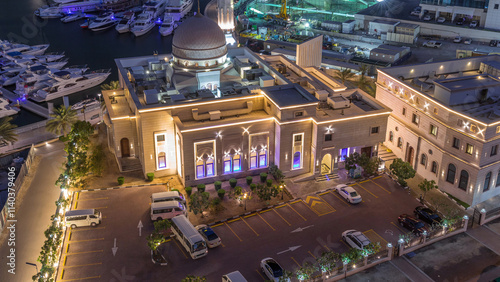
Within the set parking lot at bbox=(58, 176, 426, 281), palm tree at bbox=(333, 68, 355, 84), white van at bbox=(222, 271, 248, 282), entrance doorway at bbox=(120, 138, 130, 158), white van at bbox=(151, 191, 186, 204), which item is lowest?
parking lot at bbox=(58, 176, 426, 281)

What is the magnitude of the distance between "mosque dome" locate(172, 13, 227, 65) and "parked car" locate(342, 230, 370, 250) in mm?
32857

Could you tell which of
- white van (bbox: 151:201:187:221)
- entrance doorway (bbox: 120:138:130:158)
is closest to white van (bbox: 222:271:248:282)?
white van (bbox: 151:201:187:221)

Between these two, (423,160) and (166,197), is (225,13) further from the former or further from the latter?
(166,197)

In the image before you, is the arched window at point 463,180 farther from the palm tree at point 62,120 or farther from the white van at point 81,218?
the palm tree at point 62,120

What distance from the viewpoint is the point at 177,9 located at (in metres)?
165

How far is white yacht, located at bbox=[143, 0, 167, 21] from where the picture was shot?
546 feet

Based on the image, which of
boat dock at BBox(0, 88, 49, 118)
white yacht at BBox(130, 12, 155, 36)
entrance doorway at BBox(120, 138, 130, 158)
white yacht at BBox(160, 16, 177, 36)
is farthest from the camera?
white yacht at BBox(160, 16, 177, 36)

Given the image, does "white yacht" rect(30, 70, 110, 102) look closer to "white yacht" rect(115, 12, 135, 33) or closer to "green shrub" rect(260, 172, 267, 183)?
"white yacht" rect(115, 12, 135, 33)

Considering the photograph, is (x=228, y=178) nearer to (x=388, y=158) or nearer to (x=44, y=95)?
(x=388, y=158)

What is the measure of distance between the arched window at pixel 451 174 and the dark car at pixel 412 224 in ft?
30.7

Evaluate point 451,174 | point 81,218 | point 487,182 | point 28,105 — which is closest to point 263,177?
point 81,218

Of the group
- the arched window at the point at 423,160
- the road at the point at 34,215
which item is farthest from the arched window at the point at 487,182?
the road at the point at 34,215

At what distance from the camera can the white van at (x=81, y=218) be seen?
59312mm

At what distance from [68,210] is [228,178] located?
64.9ft
